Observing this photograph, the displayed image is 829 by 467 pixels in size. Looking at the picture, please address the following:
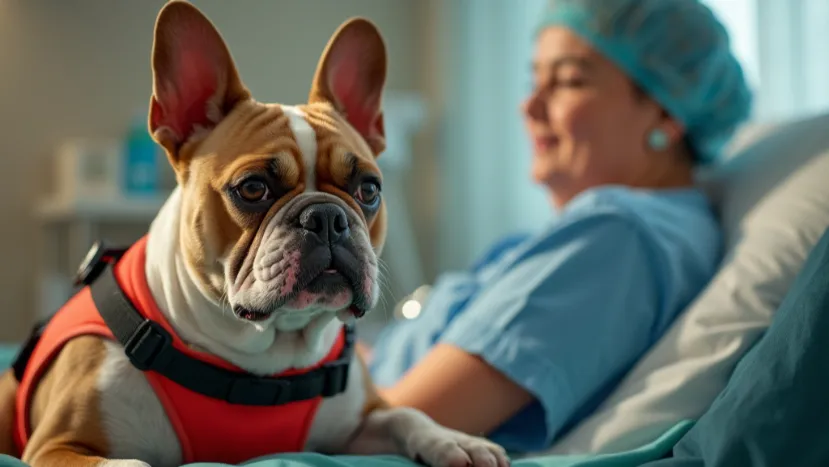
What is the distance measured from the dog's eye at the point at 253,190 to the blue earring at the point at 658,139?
990 mm

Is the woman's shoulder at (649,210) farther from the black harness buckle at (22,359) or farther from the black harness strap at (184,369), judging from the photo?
the black harness buckle at (22,359)

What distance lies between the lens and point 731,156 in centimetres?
174

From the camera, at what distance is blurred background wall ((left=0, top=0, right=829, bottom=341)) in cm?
272

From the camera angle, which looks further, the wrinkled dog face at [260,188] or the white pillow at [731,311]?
the white pillow at [731,311]

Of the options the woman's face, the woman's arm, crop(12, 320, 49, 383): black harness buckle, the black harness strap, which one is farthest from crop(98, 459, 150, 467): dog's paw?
the woman's face

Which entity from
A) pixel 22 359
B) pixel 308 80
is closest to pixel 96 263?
pixel 22 359

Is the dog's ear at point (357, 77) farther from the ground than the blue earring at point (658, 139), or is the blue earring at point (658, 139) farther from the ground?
the dog's ear at point (357, 77)

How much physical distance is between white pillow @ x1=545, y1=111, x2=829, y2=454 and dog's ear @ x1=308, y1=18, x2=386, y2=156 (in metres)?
0.50

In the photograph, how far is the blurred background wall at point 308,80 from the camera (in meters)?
2.72

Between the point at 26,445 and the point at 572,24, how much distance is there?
1.22 meters

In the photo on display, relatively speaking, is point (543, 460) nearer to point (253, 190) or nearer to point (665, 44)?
point (253, 190)

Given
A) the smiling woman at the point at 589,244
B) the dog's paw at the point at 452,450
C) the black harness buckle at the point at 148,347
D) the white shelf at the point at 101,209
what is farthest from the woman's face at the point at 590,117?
the white shelf at the point at 101,209

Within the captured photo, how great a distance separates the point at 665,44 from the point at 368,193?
33.6 inches

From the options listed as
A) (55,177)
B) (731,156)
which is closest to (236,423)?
(731,156)
